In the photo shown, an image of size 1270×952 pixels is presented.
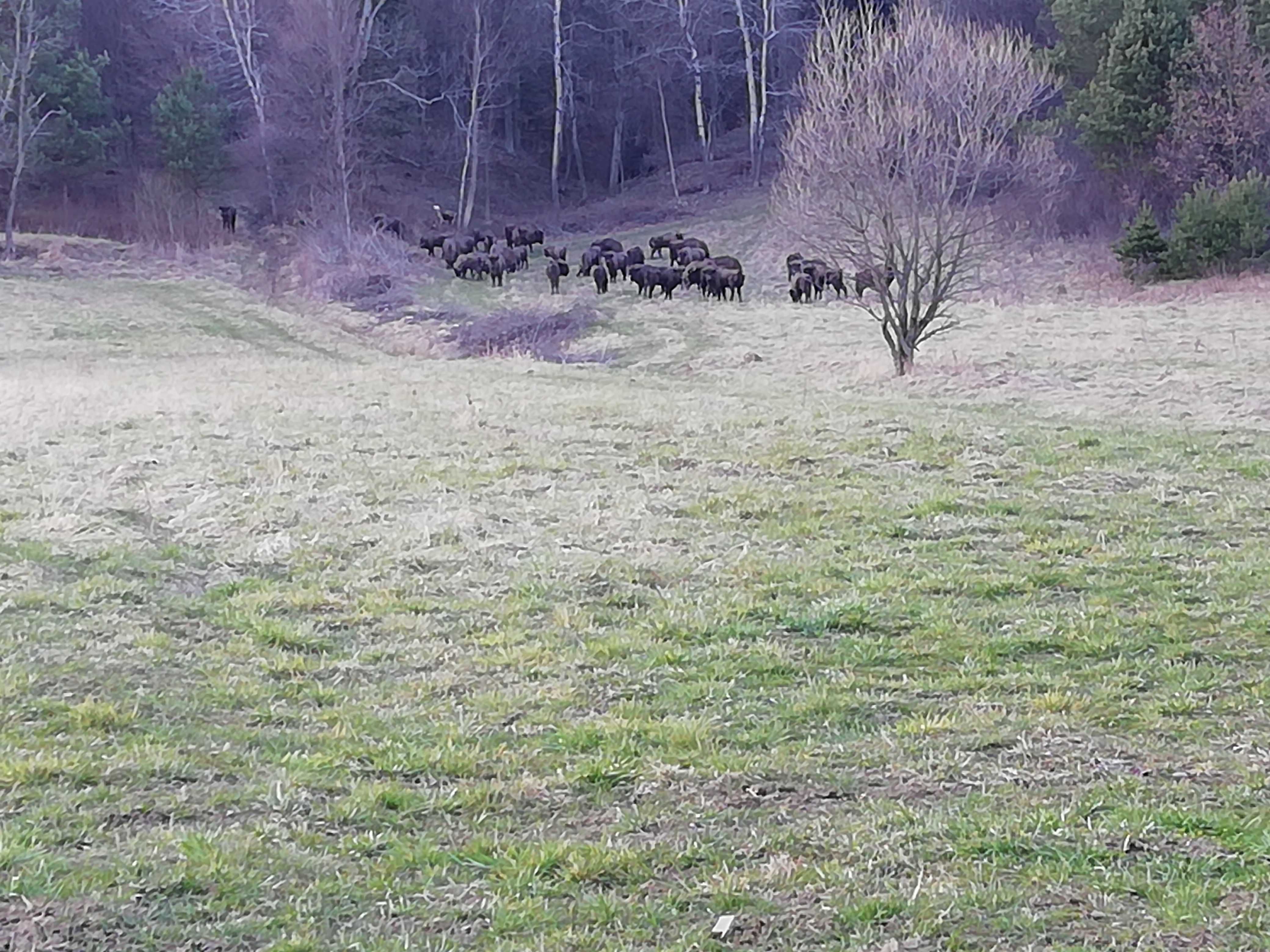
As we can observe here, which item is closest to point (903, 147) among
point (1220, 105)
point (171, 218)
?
point (1220, 105)

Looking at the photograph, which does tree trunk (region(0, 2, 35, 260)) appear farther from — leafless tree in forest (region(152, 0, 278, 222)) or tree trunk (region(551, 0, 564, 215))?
tree trunk (region(551, 0, 564, 215))

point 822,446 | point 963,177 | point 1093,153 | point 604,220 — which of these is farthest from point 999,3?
point 822,446

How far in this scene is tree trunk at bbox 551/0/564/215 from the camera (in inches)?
2164

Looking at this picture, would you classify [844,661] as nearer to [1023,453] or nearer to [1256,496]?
[1256,496]

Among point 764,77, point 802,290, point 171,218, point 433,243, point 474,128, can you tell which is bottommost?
point 802,290

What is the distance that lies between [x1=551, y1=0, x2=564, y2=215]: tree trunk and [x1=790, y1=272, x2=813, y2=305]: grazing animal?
24.8 metres

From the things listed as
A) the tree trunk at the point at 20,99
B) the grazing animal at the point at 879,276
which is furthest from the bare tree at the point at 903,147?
the tree trunk at the point at 20,99

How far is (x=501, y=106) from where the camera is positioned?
5669 centimetres

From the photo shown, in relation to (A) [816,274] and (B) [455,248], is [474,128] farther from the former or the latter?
(A) [816,274]

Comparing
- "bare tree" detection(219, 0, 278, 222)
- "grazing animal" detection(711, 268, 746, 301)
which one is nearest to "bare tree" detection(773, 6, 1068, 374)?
"grazing animal" detection(711, 268, 746, 301)

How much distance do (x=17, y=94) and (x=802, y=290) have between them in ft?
95.7

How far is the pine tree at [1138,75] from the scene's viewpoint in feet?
119

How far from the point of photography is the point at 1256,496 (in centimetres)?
1027

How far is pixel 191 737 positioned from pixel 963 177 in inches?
676
